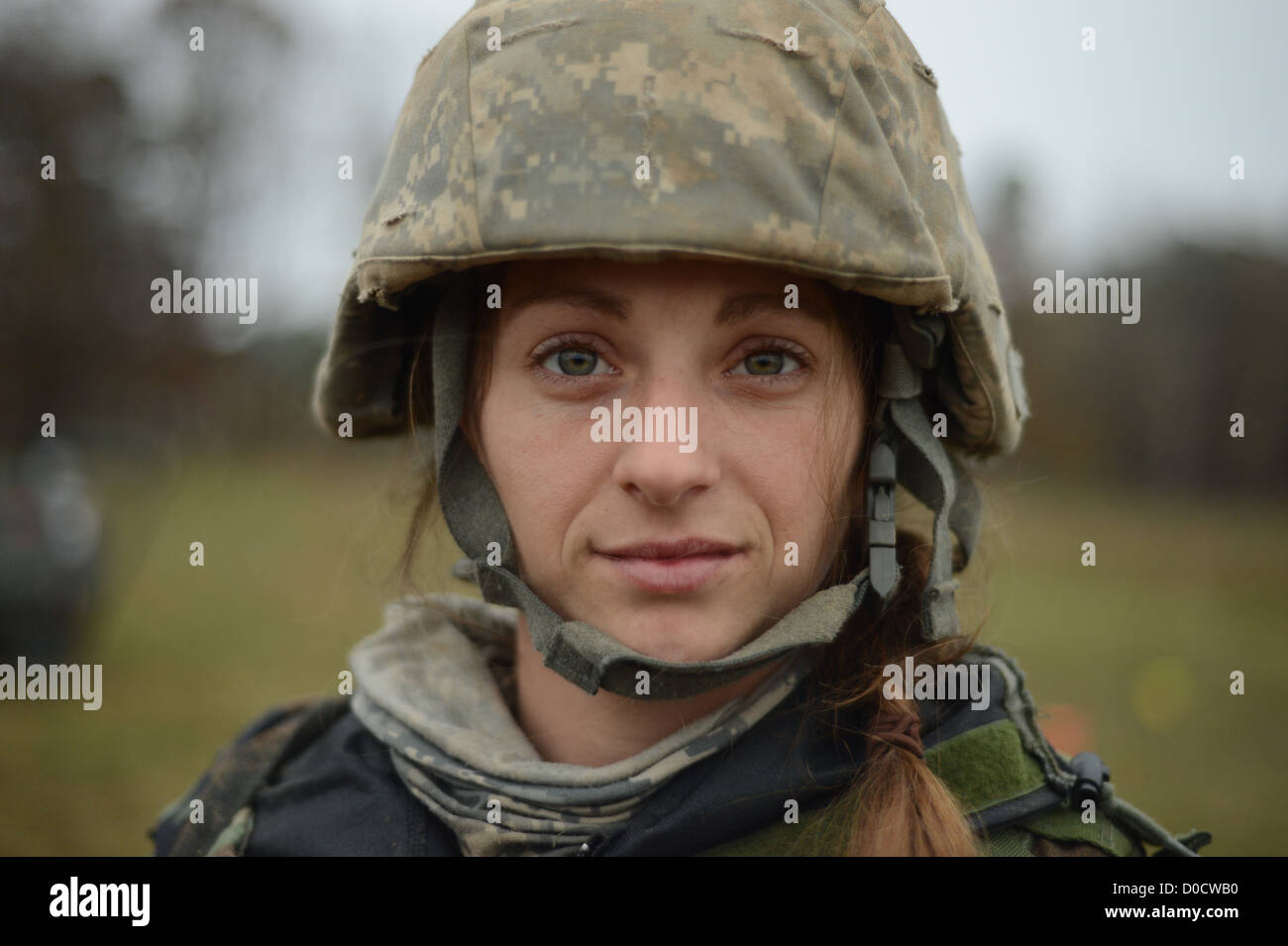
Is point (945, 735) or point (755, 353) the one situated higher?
point (755, 353)

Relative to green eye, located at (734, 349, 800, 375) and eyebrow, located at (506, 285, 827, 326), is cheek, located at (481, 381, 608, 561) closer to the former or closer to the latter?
eyebrow, located at (506, 285, 827, 326)

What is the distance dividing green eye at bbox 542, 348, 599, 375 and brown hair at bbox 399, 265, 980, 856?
0.17 meters

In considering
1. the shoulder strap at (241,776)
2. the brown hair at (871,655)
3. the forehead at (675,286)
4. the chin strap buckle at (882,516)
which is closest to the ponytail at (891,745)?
the brown hair at (871,655)

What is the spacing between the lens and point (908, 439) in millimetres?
2094

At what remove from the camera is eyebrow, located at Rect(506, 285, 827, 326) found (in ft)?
6.06

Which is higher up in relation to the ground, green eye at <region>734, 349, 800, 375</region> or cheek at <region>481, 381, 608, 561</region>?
green eye at <region>734, 349, 800, 375</region>

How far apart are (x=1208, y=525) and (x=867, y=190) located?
15863 mm

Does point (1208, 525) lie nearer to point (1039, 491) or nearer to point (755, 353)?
point (1039, 491)

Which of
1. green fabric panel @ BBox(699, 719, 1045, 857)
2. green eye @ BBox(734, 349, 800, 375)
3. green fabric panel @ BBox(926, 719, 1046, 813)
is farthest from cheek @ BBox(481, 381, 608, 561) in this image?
green fabric panel @ BBox(926, 719, 1046, 813)

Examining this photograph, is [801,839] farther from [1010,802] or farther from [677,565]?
[677,565]

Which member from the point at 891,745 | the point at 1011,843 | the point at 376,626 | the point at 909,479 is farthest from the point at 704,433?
the point at 376,626

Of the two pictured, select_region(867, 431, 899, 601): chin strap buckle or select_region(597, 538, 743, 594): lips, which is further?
select_region(867, 431, 899, 601): chin strap buckle
